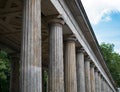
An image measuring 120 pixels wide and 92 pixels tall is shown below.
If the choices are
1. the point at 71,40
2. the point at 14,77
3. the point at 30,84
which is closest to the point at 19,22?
the point at 71,40

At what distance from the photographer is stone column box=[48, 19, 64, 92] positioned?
34156 millimetres

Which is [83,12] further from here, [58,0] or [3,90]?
[3,90]

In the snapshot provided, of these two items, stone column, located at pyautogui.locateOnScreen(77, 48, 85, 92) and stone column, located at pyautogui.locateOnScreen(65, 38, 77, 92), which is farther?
stone column, located at pyautogui.locateOnScreen(77, 48, 85, 92)

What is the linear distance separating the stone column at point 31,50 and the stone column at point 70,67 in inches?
673

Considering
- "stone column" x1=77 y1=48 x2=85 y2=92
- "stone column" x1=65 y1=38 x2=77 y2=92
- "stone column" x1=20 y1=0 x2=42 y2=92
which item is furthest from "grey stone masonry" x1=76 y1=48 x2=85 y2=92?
"stone column" x1=20 y1=0 x2=42 y2=92

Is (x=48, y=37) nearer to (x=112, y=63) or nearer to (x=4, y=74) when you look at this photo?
(x=4, y=74)

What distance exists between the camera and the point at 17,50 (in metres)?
53.7

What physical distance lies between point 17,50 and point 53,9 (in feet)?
70.4

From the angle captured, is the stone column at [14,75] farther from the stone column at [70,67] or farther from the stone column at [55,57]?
the stone column at [55,57]

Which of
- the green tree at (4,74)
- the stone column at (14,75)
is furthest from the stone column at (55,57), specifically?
the green tree at (4,74)

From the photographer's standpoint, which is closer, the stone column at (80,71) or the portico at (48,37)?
the portico at (48,37)

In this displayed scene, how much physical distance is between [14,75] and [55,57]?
20353 mm

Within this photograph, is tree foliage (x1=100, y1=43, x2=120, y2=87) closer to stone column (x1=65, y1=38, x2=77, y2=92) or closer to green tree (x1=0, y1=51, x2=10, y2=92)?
green tree (x1=0, y1=51, x2=10, y2=92)

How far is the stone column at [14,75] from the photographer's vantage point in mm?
52969
